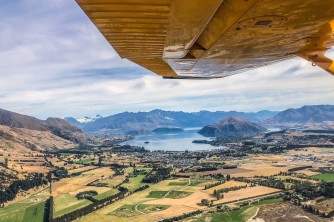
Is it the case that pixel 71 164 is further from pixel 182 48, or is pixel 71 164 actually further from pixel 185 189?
pixel 182 48

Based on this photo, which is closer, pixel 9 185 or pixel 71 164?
pixel 9 185

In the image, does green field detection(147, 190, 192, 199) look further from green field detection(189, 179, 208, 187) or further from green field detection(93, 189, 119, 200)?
green field detection(93, 189, 119, 200)

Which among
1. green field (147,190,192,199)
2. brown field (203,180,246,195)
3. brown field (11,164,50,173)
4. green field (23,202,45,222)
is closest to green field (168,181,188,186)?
green field (147,190,192,199)

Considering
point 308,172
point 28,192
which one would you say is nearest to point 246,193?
point 308,172

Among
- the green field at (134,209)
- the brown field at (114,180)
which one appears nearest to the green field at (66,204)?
the green field at (134,209)

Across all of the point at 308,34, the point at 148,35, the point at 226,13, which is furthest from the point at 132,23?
the point at 308,34
